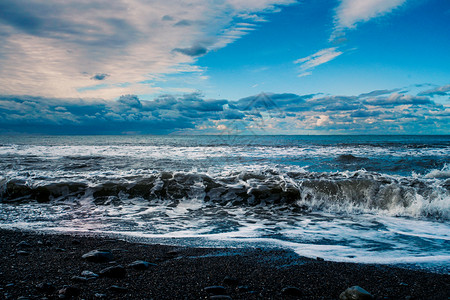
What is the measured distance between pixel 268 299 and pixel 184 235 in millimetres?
2743

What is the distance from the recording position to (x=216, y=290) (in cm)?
275

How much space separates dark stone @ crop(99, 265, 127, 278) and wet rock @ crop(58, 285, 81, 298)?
1.38 ft

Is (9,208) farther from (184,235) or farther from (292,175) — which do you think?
(292,175)

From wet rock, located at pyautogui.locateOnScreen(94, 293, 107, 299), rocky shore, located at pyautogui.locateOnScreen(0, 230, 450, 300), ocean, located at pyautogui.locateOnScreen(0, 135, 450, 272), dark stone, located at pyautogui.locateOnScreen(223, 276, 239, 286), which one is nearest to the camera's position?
wet rock, located at pyautogui.locateOnScreen(94, 293, 107, 299)

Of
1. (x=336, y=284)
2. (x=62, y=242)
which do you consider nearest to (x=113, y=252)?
(x=62, y=242)

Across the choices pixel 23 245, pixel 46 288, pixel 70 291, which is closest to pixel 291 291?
pixel 70 291

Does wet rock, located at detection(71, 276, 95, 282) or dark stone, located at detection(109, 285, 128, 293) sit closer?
dark stone, located at detection(109, 285, 128, 293)

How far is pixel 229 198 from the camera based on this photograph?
27.6 feet

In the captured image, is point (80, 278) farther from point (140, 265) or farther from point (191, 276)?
point (191, 276)

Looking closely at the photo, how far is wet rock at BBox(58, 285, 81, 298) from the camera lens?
259 centimetres

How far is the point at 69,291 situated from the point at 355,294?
9.12 ft

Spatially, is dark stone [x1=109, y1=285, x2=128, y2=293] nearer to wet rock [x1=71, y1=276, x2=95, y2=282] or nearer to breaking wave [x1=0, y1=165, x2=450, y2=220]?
wet rock [x1=71, y1=276, x2=95, y2=282]

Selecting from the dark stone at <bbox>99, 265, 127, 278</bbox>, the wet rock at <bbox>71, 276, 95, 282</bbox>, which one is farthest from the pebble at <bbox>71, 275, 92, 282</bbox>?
the dark stone at <bbox>99, 265, 127, 278</bbox>

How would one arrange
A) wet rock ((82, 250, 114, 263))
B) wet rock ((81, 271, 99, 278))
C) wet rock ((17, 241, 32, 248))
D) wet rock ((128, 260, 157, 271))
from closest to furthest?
wet rock ((81, 271, 99, 278))
wet rock ((128, 260, 157, 271))
wet rock ((82, 250, 114, 263))
wet rock ((17, 241, 32, 248))
